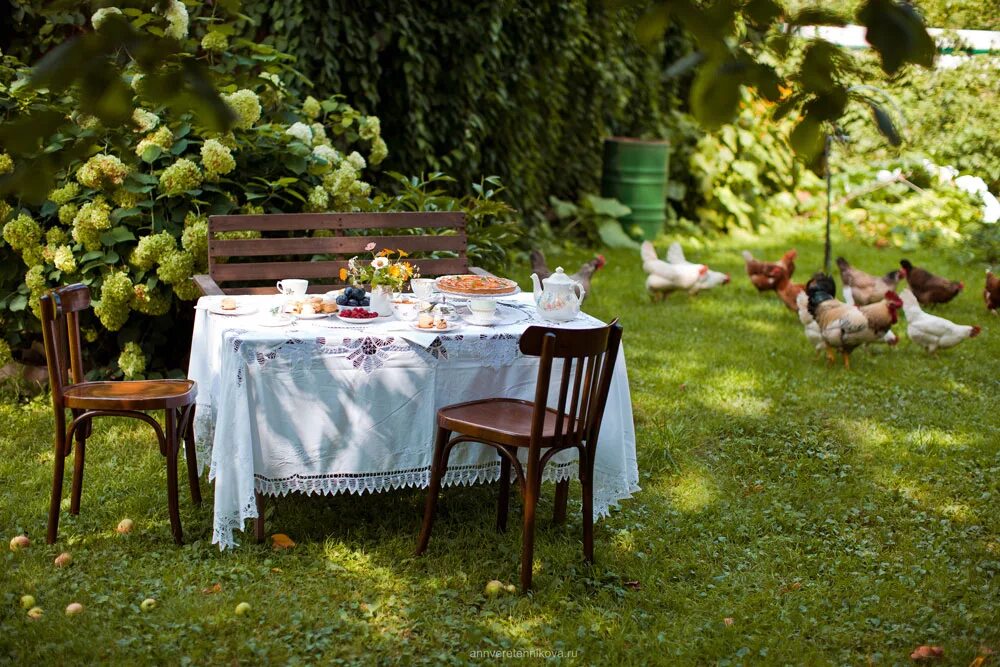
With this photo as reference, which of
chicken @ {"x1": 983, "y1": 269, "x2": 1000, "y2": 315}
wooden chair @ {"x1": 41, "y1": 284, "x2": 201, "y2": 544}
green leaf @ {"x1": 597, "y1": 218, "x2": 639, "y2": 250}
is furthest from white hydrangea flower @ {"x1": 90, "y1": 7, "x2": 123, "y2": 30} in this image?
green leaf @ {"x1": 597, "y1": 218, "x2": 639, "y2": 250}

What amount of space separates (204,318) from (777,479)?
2617mm

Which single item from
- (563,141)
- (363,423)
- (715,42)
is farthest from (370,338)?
(563,141)

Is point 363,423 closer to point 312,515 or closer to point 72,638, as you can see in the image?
point 312,515

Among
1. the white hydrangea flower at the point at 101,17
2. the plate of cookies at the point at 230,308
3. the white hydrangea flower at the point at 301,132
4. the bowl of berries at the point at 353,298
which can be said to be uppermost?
the white hydrangea flower at the point at 101,17

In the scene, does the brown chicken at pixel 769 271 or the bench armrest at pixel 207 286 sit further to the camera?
the brown chicken at pixel 769 271

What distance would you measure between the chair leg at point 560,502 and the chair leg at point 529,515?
508 millimetres

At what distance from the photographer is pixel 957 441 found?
5.09 m

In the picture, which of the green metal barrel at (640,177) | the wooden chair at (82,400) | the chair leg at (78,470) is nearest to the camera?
the wooden chair at (82,400)

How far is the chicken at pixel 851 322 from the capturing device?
6.01 meters

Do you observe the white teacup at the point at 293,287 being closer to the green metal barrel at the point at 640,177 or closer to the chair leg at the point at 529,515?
the chair leg at the point at 529,515

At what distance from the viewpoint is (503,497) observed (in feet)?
12.8

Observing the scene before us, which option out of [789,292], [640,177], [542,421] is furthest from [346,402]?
[640,177]

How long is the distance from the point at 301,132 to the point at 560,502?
2.67m

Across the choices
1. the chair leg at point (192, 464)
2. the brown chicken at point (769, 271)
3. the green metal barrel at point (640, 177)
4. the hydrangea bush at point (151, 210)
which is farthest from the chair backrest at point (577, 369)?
the green metal barrel at point (640, 177)
